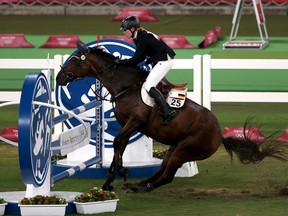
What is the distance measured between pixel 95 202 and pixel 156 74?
8.15ft

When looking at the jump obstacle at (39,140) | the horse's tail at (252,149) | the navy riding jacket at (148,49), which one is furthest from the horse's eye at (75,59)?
the horse's tail at (252,149)

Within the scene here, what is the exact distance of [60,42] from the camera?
32.8 m

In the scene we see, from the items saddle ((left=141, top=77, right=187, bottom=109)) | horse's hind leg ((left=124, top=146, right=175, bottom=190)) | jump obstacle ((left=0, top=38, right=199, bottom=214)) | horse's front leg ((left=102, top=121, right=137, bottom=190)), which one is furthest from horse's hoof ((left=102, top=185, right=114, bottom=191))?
saddle ((left=141, top=77, right=187, bottom=109))

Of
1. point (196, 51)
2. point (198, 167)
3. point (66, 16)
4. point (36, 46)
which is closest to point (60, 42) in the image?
point (36, 46)

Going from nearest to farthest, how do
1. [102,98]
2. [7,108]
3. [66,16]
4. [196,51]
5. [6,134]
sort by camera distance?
1. [102,98]
2. [6,134]
3. [7,108]
4. [196,51]
5. [66,16]

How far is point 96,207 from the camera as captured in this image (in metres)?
13.3

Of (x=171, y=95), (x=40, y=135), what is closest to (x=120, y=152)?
(x=171, y=95)

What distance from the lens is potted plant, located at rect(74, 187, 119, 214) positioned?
13.3 metres

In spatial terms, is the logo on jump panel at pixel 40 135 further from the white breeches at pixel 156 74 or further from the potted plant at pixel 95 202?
the white breeches at pixel 156 74

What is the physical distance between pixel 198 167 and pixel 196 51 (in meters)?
13.9

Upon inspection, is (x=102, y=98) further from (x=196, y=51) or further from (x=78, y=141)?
(x=196, y=51)

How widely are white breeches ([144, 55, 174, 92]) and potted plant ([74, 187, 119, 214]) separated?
211 centimetres

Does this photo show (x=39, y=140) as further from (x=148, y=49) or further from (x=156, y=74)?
(x=148, y=49)

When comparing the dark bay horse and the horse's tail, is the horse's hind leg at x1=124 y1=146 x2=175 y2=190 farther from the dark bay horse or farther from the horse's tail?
the horse's tail
